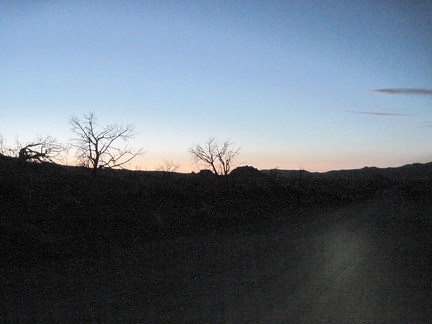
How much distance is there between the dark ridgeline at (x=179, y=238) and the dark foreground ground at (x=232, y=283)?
4cm

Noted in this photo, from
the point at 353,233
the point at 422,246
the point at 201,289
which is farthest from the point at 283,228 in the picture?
the point at 201,289

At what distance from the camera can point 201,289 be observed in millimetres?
7883

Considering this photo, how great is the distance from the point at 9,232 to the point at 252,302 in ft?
20.0

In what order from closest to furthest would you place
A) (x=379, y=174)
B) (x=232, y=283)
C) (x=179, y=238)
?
(x=232, y=283) → (x=179, y=238) → (x=379, y=174)

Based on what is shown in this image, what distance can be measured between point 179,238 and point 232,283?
4283 mm

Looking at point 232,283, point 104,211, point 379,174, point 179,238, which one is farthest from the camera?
point 379,174

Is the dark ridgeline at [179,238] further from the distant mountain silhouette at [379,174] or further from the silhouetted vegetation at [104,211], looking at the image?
the distant mountain silhouette at [379,174]

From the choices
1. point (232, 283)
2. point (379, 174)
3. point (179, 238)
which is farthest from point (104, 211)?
point (379, 174)

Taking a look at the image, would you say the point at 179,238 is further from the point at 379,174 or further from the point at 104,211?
the point at 379,174

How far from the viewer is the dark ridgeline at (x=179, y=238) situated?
7.57 metres

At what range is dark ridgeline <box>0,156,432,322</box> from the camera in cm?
757

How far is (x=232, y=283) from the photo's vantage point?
27.2 ft

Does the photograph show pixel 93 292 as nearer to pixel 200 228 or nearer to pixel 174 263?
pixel 174 263

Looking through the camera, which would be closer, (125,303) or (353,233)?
(125,303)
